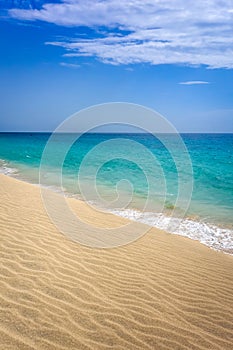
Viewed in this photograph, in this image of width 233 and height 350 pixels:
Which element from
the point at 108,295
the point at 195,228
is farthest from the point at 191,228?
the point at 108,295

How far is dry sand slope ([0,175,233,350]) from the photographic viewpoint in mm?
3551

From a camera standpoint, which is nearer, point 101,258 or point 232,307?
point 232,307

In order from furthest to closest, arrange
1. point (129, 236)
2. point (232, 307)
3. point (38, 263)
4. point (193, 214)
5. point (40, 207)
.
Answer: point (193, 214) < point (40, 207) < point (129, 236) < point (38, 263) < point (232, 307)

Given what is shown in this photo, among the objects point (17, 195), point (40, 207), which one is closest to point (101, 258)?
point (40, 207)

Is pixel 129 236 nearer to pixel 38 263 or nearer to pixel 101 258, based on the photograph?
pixel 101 258

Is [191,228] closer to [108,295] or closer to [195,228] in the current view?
[195,228]

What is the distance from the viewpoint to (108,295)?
4.45 meters

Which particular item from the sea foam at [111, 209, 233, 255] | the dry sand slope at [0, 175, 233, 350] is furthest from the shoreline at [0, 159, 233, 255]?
the dry sand slope at [0, 175, 233, 350]

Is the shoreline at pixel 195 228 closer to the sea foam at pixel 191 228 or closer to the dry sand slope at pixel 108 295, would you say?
the sea foam at pixel 191 228

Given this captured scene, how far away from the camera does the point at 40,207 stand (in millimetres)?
9367

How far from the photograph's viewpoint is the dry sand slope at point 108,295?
3551mm

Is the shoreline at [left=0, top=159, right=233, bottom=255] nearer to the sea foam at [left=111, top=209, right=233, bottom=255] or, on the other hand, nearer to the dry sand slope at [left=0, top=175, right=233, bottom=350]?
the sea foam at [left=111, top=209, right=233, bottom=255]

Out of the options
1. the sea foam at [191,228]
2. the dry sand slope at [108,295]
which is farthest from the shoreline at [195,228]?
the dry sand slope at [108,295]

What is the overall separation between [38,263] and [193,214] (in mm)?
8002
